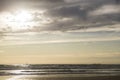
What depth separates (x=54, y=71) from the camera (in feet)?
22.1

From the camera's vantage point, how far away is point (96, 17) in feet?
20.6

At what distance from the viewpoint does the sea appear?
20.9ft

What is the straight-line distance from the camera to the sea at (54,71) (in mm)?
6361

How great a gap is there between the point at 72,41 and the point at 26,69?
2.93ft

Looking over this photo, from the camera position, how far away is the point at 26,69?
6.53 m

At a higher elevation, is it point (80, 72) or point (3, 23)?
point (3, 23)

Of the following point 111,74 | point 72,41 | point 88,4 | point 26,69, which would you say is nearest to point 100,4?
point 88,4

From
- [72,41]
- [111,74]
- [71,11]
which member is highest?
[71,11]

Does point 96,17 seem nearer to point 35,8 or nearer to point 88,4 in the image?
point 88,4

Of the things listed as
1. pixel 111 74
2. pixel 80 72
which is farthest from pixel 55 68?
pixel 111 74

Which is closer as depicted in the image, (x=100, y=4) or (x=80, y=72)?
(x=100, y=4)

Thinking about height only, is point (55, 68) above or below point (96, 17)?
below

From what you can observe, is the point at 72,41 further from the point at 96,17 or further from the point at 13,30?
the point at 13,30

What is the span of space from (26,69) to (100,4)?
1556 millimetres
